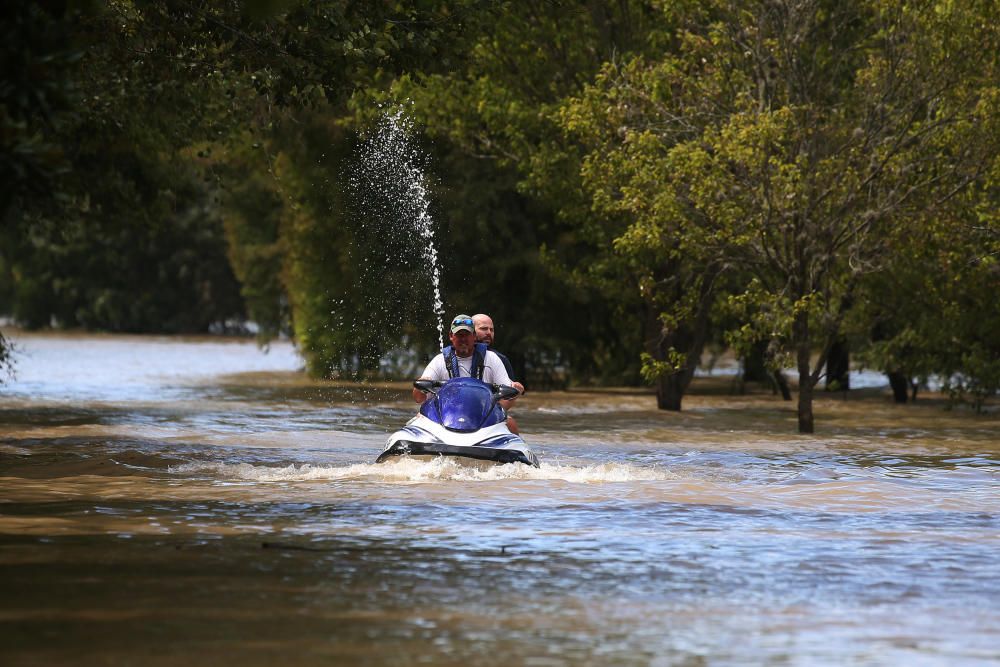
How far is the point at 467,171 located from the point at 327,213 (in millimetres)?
4138

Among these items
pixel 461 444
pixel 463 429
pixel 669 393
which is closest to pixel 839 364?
pixel 669 393

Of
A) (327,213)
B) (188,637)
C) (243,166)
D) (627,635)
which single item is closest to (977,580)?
(627,635)

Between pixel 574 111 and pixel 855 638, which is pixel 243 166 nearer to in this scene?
pixel 574 111

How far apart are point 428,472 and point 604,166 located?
405 inches

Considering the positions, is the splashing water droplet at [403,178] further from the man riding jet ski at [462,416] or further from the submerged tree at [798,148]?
the man riding jet ski at [462,416]

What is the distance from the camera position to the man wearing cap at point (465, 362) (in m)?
17.2

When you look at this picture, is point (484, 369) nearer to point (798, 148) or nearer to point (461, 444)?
point (461, 444)

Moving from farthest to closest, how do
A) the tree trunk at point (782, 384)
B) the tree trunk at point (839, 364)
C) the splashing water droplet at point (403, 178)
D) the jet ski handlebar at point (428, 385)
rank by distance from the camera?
the tree trunk at point (839, 364)
the tree trunk at point (782, 384)
the splashing water droplet at point (403, 178)
the jet ski handlebar at point (428, 385)

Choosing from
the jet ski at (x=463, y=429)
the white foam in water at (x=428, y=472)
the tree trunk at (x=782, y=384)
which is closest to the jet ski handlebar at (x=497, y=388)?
the jet ski at (x=463, y=429)

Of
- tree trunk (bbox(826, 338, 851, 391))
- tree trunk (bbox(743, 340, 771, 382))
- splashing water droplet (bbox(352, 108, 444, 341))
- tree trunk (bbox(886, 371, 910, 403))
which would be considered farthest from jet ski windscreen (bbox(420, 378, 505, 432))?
tree trunk (bbox(743, 340, 771, 382))

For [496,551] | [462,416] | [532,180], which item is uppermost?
[532,180]

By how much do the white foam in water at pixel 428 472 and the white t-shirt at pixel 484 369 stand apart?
3.27 feet

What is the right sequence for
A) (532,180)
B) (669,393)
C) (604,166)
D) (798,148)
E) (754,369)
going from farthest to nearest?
(754,369) < (669,393) < (532,180) < (604,166) < (798,148)

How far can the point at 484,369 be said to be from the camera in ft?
56.6
